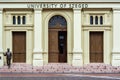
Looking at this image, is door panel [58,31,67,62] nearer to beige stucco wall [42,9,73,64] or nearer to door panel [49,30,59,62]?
door panel [49,30,59,62]

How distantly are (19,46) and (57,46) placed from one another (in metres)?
3.36

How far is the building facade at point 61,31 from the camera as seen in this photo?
40.8 meters

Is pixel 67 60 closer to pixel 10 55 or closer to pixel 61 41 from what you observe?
pixel 61 41

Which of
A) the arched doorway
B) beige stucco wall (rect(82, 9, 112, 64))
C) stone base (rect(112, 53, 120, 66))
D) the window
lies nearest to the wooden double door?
the arched doorway

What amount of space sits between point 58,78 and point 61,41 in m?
13.5

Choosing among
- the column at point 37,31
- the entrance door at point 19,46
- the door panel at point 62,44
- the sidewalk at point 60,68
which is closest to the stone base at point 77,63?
the sidewalk at point 60,68

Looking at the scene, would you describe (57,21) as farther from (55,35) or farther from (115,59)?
(115,59)

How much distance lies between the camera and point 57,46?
137 ft

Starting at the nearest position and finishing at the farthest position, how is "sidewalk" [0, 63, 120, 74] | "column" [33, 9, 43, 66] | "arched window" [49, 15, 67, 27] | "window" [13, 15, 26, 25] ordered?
"sidewalk" [0, 63, 120, 74] → "column" [33, 9, 43, 66] → "window" [13, 15, 26, 25] → "arched window" [49, 15, 67, 27]

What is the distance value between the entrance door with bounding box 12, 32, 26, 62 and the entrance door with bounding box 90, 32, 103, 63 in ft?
19.7

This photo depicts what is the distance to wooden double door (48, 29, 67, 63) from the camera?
137ft

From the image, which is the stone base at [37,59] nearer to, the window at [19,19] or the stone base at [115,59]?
the window at [19,19]

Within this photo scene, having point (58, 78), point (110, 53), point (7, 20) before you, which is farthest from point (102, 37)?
point (58, 78)

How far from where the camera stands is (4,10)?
4119 cm
